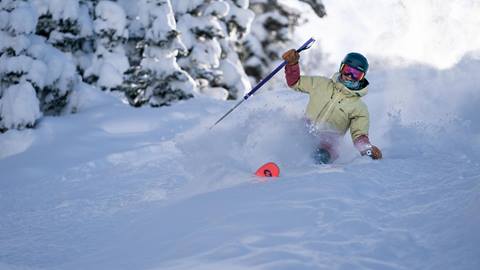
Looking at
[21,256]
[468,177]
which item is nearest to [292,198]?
[468,177]

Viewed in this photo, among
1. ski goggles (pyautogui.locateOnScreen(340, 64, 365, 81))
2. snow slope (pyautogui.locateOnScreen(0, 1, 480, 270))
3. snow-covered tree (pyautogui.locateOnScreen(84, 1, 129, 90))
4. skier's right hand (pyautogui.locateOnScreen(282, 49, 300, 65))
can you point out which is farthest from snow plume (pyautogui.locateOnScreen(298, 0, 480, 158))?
snow-covered tree (pyautogui.locateOnScreen(84, 1, 129, 90))

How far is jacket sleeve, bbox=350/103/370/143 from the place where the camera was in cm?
673

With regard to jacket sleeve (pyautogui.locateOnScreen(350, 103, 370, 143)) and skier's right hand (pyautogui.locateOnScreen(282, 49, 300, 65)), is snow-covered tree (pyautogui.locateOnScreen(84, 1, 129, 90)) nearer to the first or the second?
skier's right hand (pyautogui.locateOnScreen(282, 49, 300, 65))

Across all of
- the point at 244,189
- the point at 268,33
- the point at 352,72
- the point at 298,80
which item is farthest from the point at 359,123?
the point at 268,33

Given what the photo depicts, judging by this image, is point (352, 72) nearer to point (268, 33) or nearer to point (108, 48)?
point (108, 48)

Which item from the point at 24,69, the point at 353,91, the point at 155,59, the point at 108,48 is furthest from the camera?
the point at 155,59

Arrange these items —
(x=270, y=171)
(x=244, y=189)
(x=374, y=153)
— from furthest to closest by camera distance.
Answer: (x=374, y=153), (x=270, y=171), (x=244, y=189)

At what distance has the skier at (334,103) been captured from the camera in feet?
21.7

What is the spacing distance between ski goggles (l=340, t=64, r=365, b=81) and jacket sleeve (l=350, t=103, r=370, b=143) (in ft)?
1.45

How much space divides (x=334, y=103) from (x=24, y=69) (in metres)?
5.66

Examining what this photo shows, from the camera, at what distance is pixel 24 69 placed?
9.33 meters

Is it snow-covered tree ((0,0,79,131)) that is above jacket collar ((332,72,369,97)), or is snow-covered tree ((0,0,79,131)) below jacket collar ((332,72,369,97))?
below

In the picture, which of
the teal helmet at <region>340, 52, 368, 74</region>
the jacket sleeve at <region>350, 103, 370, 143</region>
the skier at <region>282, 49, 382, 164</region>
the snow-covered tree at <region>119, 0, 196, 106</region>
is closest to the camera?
the teal helmet at <region>340, 52, 368, 74</region>

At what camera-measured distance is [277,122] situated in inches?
303
